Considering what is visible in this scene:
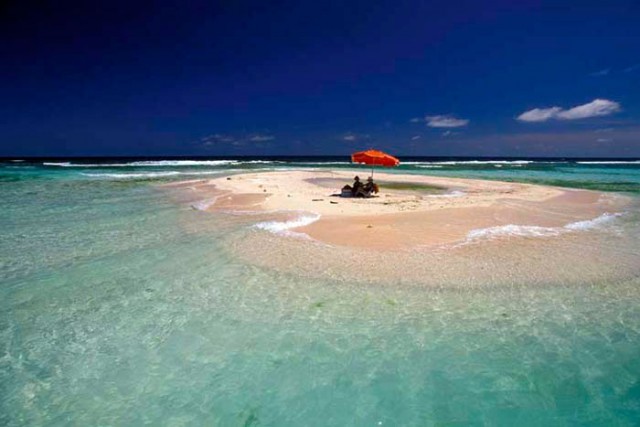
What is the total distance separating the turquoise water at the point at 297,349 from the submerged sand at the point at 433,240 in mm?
604

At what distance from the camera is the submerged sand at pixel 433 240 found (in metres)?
7.38

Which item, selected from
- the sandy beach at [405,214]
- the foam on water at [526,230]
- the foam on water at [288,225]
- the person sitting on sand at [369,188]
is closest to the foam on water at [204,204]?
the sandy beach at [405,214]

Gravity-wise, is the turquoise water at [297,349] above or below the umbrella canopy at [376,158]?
below

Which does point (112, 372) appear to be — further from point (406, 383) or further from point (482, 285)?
point (482, 285)

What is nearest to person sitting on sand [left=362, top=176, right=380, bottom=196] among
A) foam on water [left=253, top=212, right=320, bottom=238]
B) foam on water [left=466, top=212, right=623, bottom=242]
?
foam on water [left=253, top=212, right=320, bottom=238]

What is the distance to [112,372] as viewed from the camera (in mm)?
4234

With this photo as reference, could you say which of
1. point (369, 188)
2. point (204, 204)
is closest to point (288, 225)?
point (204, 204)

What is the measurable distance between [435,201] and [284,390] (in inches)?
575

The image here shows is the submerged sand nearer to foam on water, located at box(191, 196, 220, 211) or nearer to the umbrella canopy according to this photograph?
foam on water, located at box(191, 196, 220, 211)

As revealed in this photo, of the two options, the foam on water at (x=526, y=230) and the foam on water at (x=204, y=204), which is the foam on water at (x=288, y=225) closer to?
the foam on water at (x=204, y=204)

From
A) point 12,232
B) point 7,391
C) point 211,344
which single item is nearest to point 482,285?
point 211,344

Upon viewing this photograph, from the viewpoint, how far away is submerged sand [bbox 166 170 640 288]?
738cm

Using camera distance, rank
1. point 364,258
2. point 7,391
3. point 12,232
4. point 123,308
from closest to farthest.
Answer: point 7,391 < point 123,308 < point 364,258 < point 12,232

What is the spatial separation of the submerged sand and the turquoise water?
604mm
